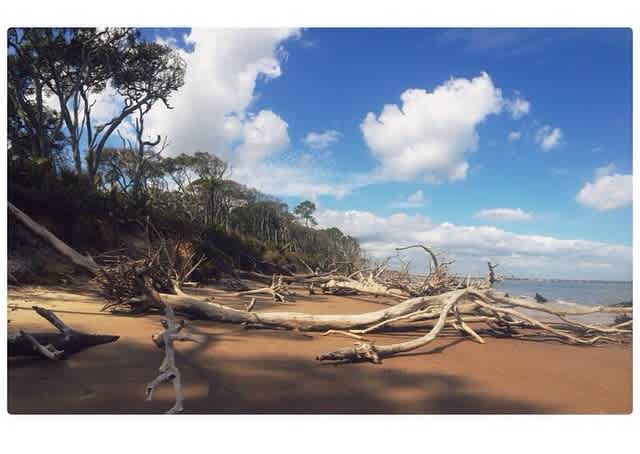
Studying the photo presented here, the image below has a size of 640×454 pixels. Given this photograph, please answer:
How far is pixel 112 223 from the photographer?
24.3 ft

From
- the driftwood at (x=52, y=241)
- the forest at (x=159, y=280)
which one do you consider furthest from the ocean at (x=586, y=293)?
the driftwood at (x=52, y=241)

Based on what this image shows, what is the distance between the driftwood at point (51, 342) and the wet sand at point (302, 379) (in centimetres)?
7

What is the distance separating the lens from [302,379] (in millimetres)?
2361

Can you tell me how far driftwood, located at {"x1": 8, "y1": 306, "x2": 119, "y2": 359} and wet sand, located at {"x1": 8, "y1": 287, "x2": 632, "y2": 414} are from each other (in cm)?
7

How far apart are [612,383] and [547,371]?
0.39 m

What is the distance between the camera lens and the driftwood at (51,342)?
2285 mm

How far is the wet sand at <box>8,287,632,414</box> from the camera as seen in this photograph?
6.55ft

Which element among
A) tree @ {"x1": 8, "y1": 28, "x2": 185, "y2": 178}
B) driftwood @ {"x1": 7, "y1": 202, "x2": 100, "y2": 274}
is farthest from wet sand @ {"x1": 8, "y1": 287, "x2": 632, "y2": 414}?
tree @ {"x1": 8, "y1": 28, "x2": 185, "y2": 178}

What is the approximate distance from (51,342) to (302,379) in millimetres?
1666

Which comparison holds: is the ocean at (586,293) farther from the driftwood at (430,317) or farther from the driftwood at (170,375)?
the driftwood at (170,375)

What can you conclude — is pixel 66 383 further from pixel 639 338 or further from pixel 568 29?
pixel 568 29

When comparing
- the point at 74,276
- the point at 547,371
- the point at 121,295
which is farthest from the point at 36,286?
the point at 547,371

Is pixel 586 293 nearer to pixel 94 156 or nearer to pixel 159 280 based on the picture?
pixel 159 280

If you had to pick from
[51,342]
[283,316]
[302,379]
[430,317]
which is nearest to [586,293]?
[430,317]
